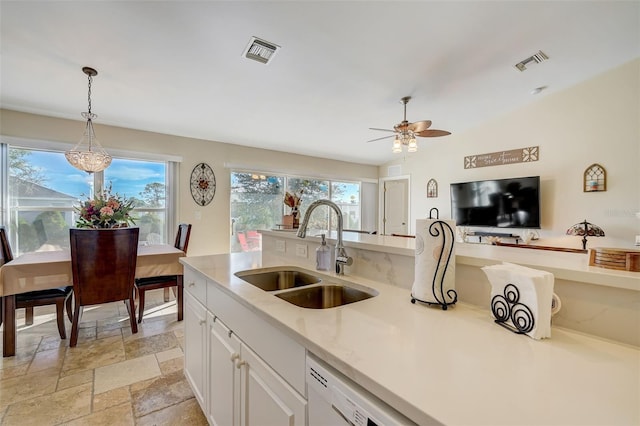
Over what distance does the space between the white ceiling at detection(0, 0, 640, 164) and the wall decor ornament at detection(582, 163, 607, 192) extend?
127 centimetres

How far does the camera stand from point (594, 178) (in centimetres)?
400

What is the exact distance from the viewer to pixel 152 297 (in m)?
3.86

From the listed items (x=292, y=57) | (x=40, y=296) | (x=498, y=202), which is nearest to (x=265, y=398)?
(x=40, y=296)

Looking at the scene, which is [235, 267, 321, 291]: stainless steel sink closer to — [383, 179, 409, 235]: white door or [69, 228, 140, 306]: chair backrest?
[69, 228, 140, 306]: chair backrest

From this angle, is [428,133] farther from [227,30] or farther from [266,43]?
[227,30]

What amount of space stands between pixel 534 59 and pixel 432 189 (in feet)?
10.0

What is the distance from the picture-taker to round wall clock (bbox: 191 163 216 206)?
4457 millimetres

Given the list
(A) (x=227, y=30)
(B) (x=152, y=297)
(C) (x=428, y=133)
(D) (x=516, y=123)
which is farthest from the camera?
(D) (x=516, y=123)

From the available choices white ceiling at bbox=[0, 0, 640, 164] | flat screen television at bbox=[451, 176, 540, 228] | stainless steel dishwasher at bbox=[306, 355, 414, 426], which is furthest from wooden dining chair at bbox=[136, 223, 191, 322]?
flat screen television at bbox=[451, 176, 540, 228]

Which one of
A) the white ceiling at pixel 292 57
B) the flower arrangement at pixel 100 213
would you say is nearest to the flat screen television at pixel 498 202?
the white ceiling at pixel 292 57

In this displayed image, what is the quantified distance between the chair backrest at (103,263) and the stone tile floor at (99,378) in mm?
449

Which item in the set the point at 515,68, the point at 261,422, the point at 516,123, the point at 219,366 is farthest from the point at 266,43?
the point at 516,123

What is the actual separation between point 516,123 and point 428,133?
235 cm

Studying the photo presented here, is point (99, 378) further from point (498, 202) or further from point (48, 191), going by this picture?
point (498, 202)
